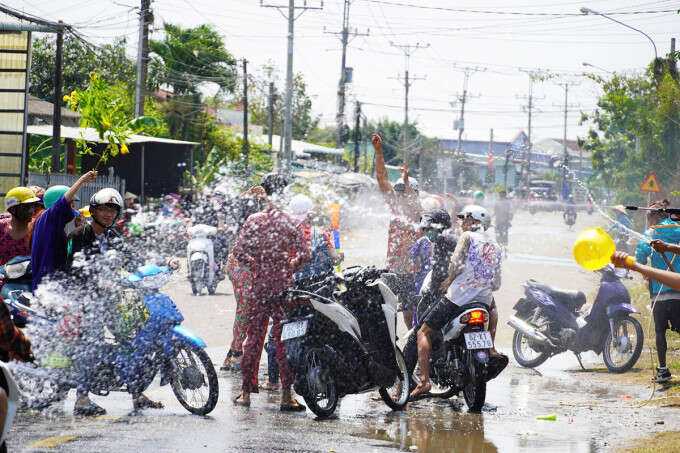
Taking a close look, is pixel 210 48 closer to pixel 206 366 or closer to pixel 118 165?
pixel 118 165

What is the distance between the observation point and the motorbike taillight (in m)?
7.39

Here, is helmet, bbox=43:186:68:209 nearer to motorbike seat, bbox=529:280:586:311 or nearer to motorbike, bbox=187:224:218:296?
motorbike seat, bbox=529:280:586:311

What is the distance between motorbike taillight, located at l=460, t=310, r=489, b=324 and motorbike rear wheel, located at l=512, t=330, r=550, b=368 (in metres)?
2.92

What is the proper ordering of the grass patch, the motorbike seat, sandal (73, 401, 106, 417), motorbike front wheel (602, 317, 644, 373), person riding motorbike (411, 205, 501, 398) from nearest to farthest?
the grass patch, sandal (73, 401, 106, 417), person riding motorbike (411, 205, 501, 398), motorbike front wheel (602, 317, 644, 373), the motorbike seat

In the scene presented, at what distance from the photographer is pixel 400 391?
7477 millimetres

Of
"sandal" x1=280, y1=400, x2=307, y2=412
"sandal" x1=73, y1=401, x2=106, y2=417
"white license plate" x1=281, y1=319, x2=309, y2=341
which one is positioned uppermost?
"white license plate" x1=281, y1=319, x2=309, y2=341

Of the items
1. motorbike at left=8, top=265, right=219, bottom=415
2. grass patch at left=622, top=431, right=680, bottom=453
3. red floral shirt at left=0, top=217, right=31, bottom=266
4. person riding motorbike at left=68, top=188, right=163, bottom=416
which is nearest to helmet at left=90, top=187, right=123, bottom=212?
person riding motorbike at left=68, top=188, right=163, bottom=416

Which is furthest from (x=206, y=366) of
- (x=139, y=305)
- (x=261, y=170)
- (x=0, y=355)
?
(x=261, y=170)

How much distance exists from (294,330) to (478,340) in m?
1.53

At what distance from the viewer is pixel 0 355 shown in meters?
4.48

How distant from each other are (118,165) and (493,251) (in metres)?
25.5

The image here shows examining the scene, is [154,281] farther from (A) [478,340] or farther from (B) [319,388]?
(A) [478,340]

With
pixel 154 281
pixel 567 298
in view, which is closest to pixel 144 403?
pixel 154 281

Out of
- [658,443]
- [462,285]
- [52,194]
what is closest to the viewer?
[658,443]
